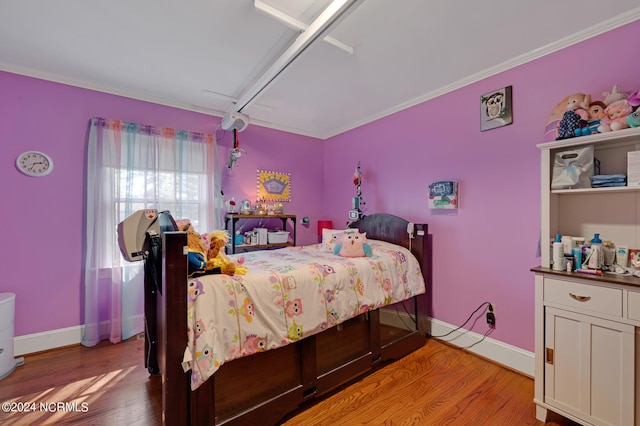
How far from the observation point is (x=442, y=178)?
8.72 ft

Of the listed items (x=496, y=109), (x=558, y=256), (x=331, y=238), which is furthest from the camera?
(x=331, y=238)

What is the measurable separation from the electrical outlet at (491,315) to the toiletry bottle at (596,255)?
878 millimetres

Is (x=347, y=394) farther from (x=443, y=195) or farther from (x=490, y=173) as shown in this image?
(x=490, y=173)

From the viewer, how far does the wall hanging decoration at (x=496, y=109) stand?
219 centimetres

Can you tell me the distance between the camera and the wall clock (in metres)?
2.35

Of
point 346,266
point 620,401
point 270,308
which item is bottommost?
point 620,401

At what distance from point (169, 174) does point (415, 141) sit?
272cm

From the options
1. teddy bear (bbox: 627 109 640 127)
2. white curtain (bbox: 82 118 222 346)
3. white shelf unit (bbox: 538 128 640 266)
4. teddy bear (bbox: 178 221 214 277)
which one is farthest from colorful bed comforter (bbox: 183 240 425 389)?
teddy bear (bbox: 627 109 640 127)

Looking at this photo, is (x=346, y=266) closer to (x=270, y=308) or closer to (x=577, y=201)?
(x=270, y=308)

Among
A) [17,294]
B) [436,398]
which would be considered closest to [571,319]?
[436,398]

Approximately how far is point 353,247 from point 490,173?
135 centimetres

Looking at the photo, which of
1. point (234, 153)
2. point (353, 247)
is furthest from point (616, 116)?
point (234, 153)

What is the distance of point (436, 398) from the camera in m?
1.81

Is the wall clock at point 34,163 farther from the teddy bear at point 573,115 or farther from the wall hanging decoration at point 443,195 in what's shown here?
the teddy bear at point 573,115
